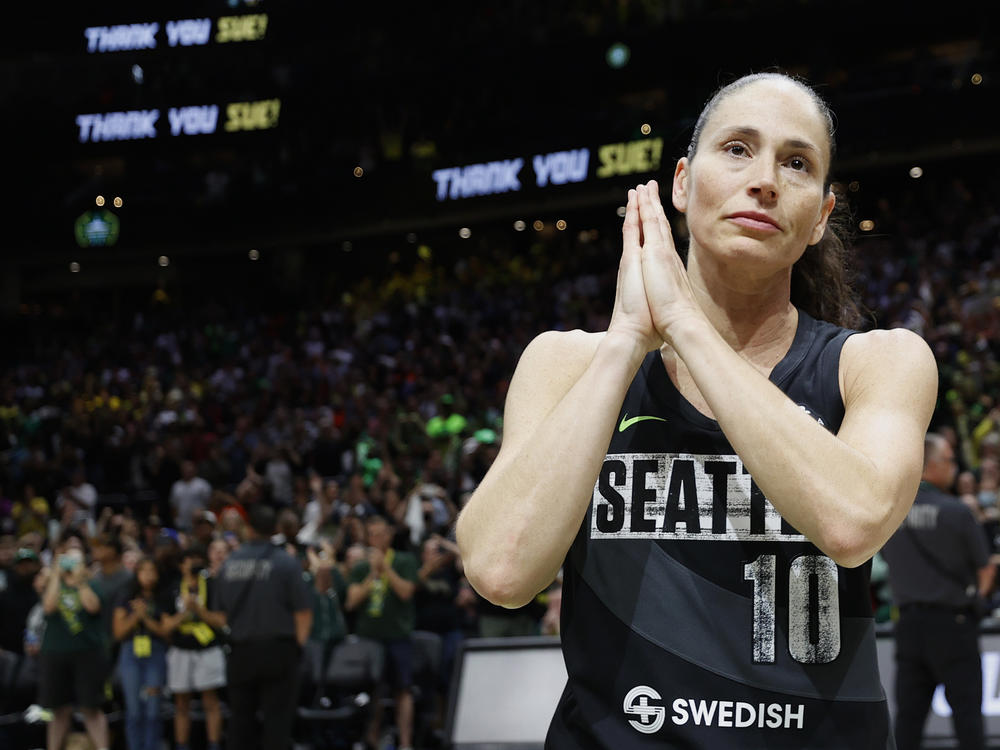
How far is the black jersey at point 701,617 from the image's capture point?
167 cm

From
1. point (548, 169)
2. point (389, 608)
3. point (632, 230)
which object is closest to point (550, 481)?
point (632, 230)

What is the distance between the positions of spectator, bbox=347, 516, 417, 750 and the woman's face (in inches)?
338

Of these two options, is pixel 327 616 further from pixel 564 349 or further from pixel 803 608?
pixel 803 608

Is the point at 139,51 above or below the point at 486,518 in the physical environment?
above

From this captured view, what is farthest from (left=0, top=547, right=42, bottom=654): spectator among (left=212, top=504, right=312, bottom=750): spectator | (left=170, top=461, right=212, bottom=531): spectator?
(left=170, top=461, right=212, bottom=531): spectator

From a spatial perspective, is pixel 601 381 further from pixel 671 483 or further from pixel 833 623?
pixel 833 623

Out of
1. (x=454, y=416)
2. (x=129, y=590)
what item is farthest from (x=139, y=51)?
(x=129, y=590)

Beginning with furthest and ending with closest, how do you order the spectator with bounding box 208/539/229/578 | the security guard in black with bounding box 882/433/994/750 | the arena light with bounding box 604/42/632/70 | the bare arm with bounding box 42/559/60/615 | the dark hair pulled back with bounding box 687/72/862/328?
1. the arena light with bounding box 604/42/632/70
2. the spectator with bounding box 208/539/229/578
3. the bare arm with bounding box 42/559/60/615
4. the security guard in black with bounding box 882/433/994/750
5. the dark hair pulled back with bounding box 687/72/862/328

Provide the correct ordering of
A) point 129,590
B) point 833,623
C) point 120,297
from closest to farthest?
point 833,623
point 129,590
point 120,297

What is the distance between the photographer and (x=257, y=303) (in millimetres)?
30969

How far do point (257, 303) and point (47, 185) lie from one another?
5871 mm

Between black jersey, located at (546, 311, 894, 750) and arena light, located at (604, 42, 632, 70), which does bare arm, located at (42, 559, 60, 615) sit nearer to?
black jersey, located at (546, 311, 894, 750)

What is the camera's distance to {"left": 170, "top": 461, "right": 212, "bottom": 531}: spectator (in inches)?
648

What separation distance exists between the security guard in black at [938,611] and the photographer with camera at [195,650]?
5283mm
